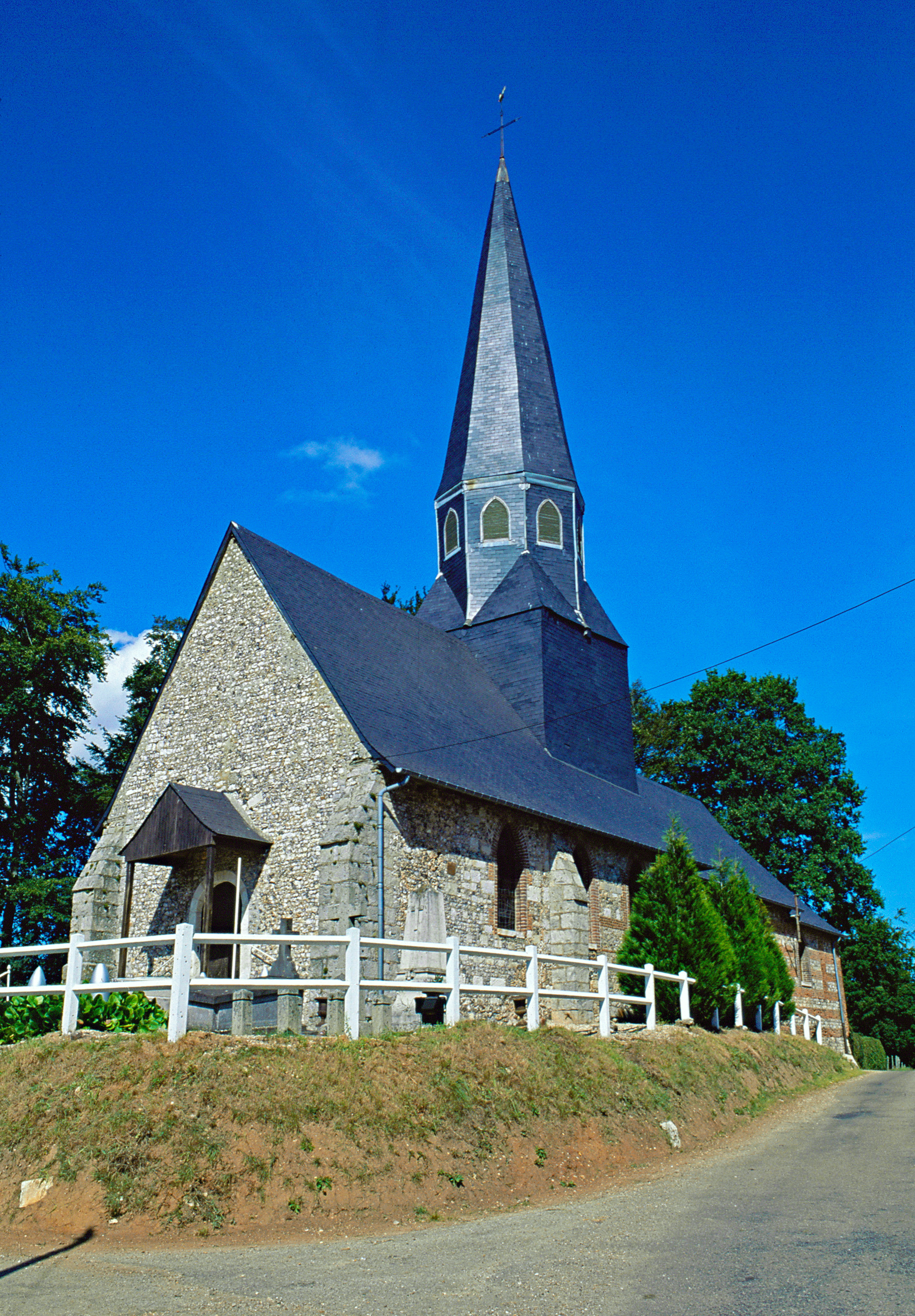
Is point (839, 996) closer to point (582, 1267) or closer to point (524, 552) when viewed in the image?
point (524, 552)

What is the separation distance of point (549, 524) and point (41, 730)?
52.8 feet

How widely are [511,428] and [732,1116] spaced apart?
60.3 ft

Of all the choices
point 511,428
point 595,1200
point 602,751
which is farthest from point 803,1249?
point 511,428

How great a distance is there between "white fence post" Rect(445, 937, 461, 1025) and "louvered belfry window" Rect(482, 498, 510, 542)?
16.1m

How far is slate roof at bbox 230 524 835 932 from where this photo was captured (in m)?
Answer: 17.0

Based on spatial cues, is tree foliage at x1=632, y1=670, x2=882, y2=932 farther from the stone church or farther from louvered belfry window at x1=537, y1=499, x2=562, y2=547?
louvered belfry window at x1=537, y1=499, x2=562, y2=547

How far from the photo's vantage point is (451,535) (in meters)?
27.3

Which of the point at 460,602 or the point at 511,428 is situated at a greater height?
the point at 511,428

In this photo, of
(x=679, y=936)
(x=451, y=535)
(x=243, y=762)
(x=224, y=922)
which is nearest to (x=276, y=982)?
(x=224, y=922)

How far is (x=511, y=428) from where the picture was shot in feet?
89.5

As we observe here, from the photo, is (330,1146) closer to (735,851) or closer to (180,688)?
(180,688)

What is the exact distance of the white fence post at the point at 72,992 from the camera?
9844 mm

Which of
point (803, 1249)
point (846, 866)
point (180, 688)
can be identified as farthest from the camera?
point (846, 866)

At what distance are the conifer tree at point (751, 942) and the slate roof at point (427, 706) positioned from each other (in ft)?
5.72
